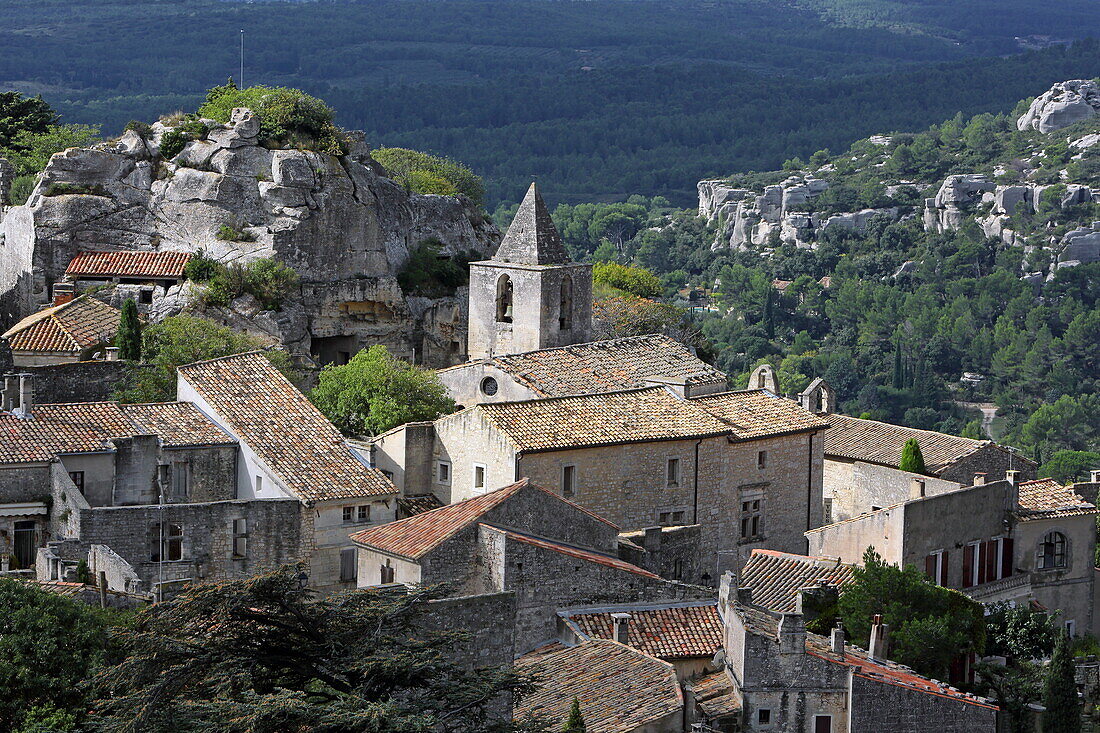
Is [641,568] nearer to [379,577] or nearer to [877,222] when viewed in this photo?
[379,577]

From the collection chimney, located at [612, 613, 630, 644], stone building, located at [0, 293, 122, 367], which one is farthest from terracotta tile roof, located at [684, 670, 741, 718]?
stone building, located at [0, 293, 122, 367]

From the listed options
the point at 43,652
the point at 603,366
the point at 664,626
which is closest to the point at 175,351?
the point at 603,366

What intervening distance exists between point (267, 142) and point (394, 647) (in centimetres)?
2986

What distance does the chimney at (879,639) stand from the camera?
104 ft

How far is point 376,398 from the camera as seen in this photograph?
39.8 meters

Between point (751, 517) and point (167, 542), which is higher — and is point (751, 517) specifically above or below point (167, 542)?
below

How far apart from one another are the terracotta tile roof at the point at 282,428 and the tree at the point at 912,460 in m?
14.6

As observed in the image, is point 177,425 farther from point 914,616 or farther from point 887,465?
point 887,465

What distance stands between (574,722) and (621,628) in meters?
4.38

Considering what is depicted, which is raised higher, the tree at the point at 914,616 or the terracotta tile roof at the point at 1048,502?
the tree at the point at 914,616

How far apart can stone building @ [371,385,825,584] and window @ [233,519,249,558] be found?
13.1 feet

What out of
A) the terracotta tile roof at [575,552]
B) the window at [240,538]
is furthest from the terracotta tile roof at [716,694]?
the window at [240,538]

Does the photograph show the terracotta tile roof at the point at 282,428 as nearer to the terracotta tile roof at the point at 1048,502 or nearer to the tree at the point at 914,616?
the tree at the point at 914,616

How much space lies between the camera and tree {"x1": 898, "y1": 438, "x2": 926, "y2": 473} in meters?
44.0
